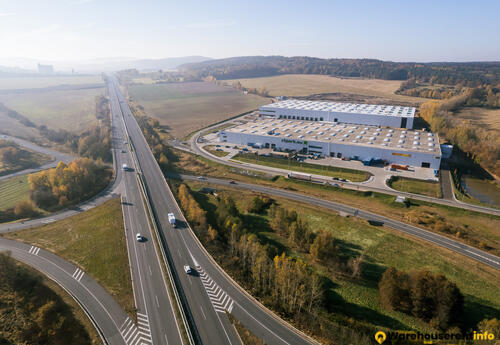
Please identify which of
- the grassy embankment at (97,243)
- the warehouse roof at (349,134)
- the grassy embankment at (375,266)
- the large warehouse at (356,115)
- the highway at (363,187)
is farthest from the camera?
the large warehouse at (356,115)

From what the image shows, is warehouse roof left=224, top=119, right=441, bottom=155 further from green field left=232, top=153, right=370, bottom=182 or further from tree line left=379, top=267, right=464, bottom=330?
tree line left=379, top=267, right=464, bottom=330

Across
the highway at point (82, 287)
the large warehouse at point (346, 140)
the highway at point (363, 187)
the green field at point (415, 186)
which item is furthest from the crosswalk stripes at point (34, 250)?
the green field at point (415, 186)

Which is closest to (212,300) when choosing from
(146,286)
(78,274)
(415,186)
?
(146,286)

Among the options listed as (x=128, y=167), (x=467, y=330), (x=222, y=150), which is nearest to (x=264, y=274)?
(x=467, y=330)

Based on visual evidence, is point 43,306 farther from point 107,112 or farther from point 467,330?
point 107,112

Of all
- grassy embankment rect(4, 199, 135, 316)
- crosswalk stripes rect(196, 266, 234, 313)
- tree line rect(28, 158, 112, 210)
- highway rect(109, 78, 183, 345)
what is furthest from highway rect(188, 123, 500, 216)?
crosswalk stripes rect(196, 266, 234, 313)

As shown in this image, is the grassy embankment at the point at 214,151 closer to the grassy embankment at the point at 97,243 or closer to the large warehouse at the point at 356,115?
the grassy embankment at the point at 97,243
